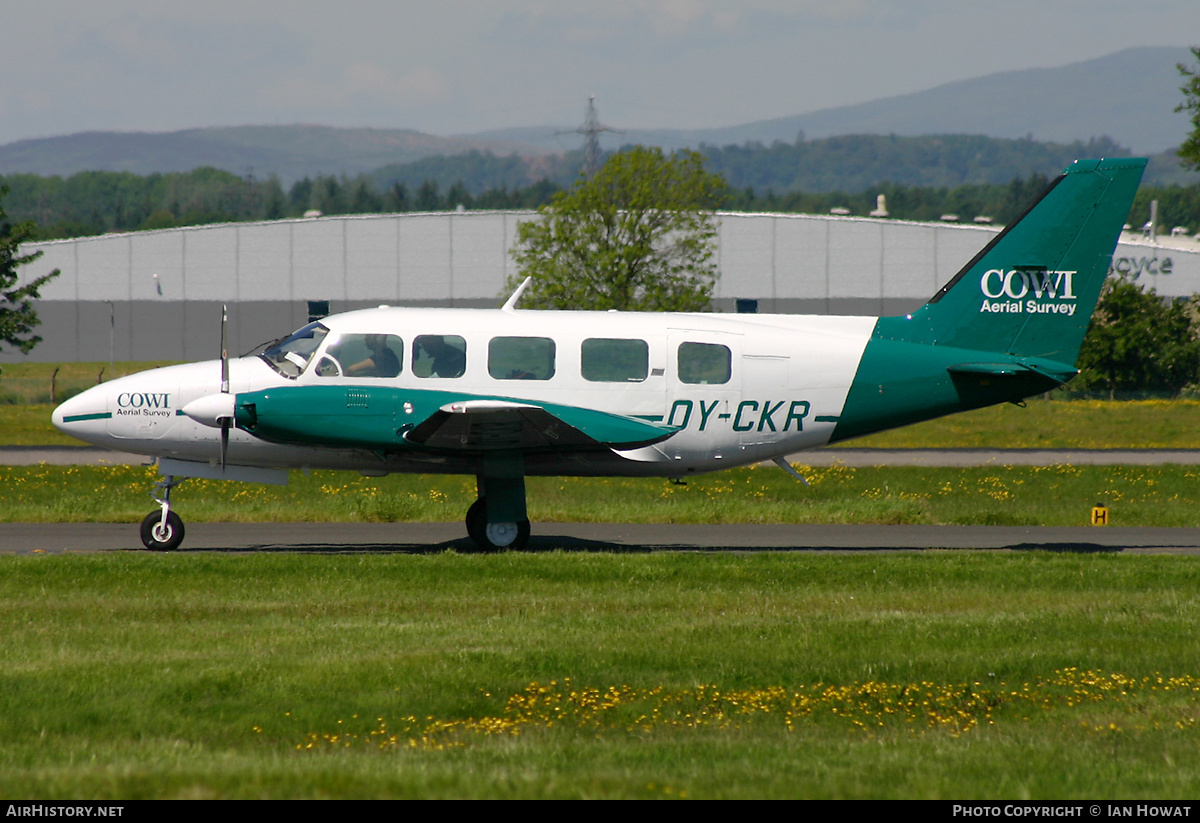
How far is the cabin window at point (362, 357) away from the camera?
15.7m

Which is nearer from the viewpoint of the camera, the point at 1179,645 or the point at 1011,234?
the point at 1179,645

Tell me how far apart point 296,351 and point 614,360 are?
14.0 ft

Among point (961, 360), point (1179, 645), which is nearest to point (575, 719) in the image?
point (1179, 645)

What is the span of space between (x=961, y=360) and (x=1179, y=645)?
22.7 feet

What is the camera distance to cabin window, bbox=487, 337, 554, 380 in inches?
624

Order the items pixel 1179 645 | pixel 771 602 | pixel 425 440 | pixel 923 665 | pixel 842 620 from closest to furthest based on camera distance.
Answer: pixel 923 665, pixel 1179 645, pixel 842 620, pixel 771 602, pixel 425 440

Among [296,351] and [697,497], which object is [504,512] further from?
[697,497]

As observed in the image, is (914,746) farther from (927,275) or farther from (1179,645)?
(927,275)

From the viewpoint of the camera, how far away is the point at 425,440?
15625 millimetres

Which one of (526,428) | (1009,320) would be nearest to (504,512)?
(526,428)

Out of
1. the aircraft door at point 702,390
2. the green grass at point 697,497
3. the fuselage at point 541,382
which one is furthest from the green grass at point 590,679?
the green grass at point 697,497

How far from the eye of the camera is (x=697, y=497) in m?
24.5
